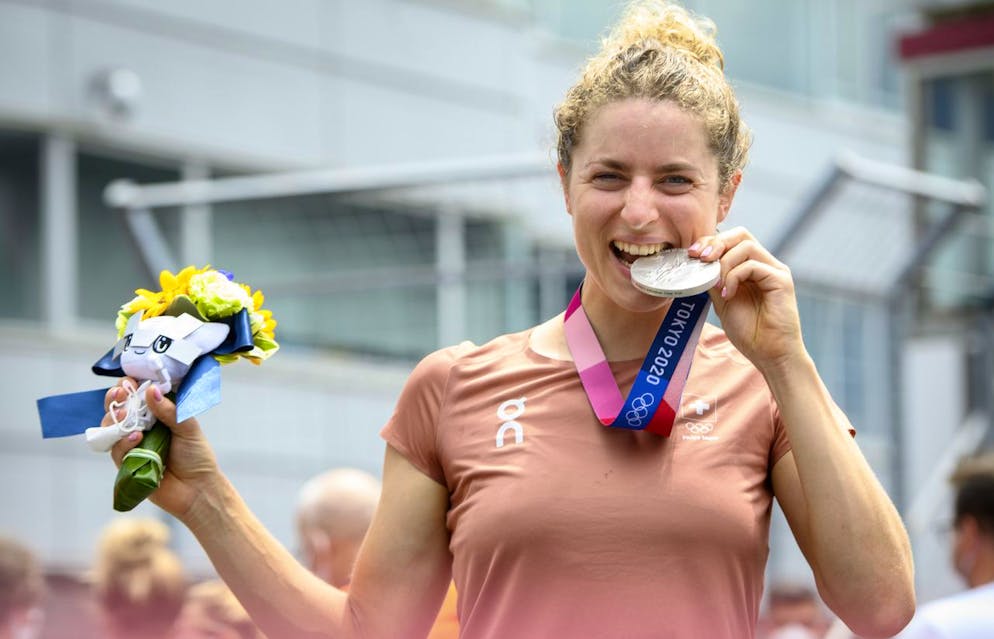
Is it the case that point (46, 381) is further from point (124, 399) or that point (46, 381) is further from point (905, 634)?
point (124, 399)

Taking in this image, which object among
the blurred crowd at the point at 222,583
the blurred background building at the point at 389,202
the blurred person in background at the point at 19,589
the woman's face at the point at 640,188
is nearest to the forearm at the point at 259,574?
the woman's face at the point at 640,188

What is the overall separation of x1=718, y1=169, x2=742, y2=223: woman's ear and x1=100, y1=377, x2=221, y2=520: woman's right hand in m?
0.91

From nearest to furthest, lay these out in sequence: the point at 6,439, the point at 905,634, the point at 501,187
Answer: the point at 905,634
the point at 501,187
the point at 6,439

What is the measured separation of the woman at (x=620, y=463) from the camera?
9.07 ft

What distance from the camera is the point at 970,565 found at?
5.29 m

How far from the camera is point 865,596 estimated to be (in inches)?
109

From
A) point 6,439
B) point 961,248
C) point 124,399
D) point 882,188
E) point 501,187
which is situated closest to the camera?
point 124,399

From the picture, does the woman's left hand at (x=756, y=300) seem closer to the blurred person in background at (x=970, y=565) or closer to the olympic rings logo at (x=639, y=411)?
the olympic rings logo at (x=639, y=411)

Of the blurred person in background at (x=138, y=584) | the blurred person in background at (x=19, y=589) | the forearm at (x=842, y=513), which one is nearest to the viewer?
the forearm at (x=842, y=513)

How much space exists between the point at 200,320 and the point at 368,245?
22.5 ft

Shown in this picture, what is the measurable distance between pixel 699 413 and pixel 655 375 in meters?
0.11

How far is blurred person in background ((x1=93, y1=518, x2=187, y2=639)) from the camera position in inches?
237

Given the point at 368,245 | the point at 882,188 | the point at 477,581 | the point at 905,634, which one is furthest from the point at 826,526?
the point at 368,245

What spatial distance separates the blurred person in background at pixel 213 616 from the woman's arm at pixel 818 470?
10.2 feet
